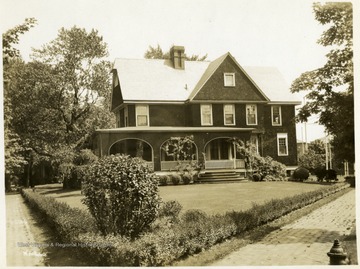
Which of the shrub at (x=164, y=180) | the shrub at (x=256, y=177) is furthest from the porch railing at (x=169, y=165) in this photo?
the shrub at (x=256, y=177)

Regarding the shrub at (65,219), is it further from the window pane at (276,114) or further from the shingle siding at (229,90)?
the window pane at (276,114)

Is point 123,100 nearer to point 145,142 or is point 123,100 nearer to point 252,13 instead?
point 145,142

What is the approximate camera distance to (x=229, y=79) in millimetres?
19469

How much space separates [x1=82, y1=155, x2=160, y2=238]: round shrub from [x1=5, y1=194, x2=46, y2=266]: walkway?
1.38m

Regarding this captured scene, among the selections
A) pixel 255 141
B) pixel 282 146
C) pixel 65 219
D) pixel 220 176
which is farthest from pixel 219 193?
pixel 65 219

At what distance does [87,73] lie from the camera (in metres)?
14.3

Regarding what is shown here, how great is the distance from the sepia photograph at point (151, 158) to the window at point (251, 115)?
2.97 m

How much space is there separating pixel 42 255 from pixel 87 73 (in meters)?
7.77

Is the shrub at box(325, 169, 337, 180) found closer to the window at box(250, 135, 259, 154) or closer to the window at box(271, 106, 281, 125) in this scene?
the window at box(250, 135, 259, 154)

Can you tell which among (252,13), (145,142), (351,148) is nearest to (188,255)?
(351,148)

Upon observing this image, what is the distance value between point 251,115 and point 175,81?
14.0 feet

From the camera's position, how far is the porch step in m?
17.2

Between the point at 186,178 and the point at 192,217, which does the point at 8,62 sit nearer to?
the point at 192,217

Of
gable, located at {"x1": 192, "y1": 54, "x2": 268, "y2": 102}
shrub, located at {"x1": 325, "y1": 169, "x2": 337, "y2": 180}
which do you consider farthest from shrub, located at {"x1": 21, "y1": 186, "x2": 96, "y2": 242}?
gable, located at {"x1": 192, "y1": 54, "x2": 268, "y2": 102}
